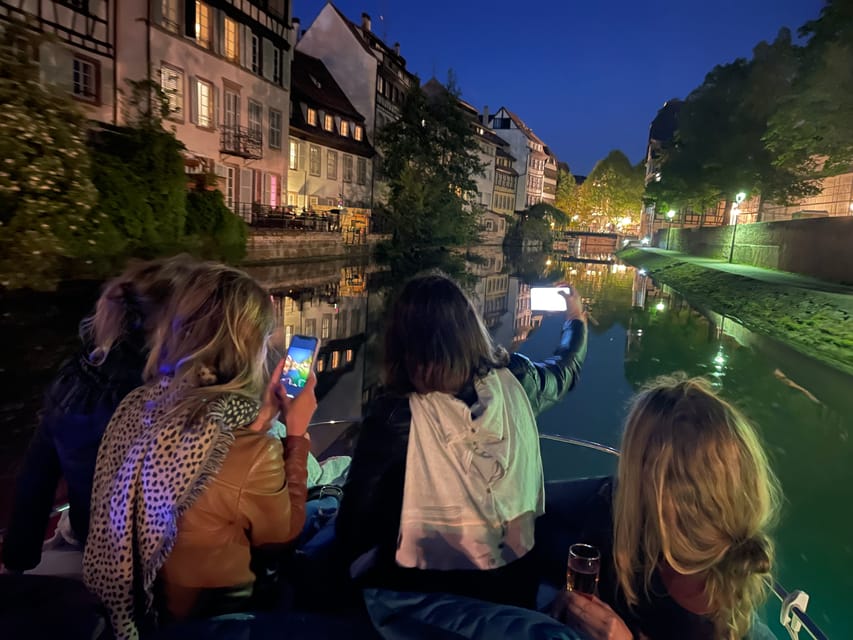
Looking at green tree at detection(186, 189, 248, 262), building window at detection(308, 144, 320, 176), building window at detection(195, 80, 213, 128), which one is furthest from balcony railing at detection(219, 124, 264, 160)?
green tree at detection(186, 189, 248, 262)

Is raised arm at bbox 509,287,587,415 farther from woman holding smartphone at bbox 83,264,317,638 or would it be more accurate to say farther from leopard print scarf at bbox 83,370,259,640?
leopard print scarf at bbox 83,370,259,640

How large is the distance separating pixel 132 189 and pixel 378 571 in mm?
16954

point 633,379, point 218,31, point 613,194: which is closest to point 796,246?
point 633,379

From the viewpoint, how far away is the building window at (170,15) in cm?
2206

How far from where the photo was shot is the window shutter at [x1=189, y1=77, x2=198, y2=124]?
23766mm

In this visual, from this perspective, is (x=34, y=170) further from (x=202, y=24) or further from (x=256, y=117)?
(x=256, y=117)

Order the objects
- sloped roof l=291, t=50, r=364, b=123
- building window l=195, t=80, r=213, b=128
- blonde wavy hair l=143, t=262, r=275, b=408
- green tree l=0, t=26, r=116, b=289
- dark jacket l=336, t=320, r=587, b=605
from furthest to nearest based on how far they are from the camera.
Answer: sloped roof l=291, t=50, r=364, b=123 < building window l=195, t=80, r=213, b=128 < green tree l=0, t=26, r=116, b=289 < dark jacket l=336, t=320, r=587, b=605 < blonde wavy hair l=143, t=262, r=275, b=408

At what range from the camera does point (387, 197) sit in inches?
1670

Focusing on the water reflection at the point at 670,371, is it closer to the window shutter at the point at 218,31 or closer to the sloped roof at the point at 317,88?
the window shutter at the point at 218,31

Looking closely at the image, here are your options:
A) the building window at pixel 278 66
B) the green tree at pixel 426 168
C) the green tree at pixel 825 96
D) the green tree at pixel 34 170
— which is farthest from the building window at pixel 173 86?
the green tree at pixel 825 96

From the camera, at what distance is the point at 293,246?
2717cm

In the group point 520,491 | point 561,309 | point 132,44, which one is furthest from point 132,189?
point 520,491

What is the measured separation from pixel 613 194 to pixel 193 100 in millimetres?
81081

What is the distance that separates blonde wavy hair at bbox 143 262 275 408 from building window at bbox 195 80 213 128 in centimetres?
2547
